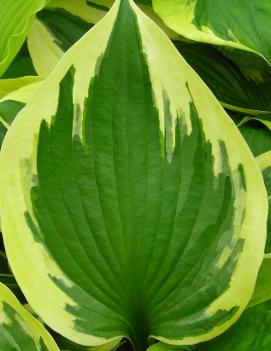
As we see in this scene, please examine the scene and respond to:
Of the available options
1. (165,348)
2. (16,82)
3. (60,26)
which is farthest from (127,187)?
(60,26)

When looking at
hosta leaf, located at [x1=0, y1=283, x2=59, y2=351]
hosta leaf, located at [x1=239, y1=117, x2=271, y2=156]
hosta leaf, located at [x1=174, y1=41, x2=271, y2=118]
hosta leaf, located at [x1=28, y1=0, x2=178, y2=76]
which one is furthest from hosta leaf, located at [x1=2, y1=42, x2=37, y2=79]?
hosta leaf, located at [x1=0, y1=283, x2=59, y2=351]

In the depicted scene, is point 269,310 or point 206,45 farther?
point 206,45

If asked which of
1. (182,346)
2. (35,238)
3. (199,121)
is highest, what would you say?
(199,121)

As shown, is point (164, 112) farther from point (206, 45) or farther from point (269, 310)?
point (206, 45)

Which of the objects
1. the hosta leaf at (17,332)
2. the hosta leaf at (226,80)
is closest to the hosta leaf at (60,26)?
the hosta leaf at (226,80)

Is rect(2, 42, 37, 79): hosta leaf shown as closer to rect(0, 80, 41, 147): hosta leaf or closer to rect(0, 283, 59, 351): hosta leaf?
rect(0, 80, 41, 147): hosta leaf

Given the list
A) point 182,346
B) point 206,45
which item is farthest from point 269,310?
point 206,45

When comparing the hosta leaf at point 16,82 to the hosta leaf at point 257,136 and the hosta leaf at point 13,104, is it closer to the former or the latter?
the hosta leaf at point 13,104
